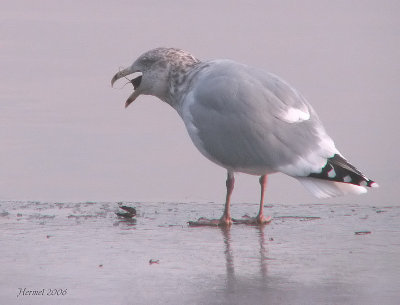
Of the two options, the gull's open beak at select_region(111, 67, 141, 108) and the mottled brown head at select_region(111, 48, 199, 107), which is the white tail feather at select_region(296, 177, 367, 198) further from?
the gull's open beak at select_region(111, 67, 141, 108)

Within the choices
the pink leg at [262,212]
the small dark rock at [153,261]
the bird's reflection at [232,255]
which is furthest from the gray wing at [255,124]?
the small dark rock at [153,261]

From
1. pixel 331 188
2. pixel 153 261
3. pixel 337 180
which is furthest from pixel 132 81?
pixel 153 261

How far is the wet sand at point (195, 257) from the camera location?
14.6ft

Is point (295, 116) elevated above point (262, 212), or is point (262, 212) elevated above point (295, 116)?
point (295, 116)

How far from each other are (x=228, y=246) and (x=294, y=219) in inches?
59.0

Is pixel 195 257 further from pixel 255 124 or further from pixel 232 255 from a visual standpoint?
pixel 255 124

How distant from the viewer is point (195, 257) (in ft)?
17.8

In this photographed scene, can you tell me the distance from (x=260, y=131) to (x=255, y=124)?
0.07m

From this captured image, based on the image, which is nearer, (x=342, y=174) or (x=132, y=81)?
(x=342, y=174)

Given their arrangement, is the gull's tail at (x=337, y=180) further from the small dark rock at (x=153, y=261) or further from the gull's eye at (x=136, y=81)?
the gull's eye at (x=136, y=81)

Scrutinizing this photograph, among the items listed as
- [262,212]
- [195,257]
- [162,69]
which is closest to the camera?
[195,257]

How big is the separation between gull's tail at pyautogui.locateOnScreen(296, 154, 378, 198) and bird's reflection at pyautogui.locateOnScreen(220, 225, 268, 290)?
0.54m

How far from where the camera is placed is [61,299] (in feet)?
14.3

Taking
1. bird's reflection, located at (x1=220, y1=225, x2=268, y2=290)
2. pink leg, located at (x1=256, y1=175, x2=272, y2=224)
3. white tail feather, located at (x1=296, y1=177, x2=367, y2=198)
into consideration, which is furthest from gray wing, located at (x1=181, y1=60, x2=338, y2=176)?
bird's reflection, located at (x1=220, y1=225, x2=268, y2=290)
